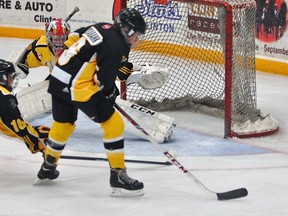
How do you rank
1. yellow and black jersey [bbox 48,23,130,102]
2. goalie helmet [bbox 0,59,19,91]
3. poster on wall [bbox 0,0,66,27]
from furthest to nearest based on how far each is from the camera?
poster on wall [bbox 0,0,66,27] < goalie helmet [bbox 0,59,19,91] < yellow and black jersey [bbox 48,23,130,102]

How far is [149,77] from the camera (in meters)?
5.90

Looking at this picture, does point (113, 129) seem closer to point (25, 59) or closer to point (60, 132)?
point (60, 132)

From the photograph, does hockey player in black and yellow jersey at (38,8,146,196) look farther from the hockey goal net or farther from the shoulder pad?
the hockey goal net

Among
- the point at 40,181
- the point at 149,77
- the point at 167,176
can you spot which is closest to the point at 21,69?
the point at 149,77

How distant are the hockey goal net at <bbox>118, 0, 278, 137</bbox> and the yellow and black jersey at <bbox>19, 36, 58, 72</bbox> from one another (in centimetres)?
105

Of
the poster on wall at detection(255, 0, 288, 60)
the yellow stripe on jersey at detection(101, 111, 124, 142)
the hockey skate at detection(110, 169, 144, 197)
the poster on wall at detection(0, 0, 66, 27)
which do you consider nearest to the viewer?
the yellow stripe on jersey at detection(101, 111, 124, 142)

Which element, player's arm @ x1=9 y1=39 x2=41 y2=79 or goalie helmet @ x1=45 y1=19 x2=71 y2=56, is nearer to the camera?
goalie helmet @ x1=45 y1=19 x2=71 y2=56

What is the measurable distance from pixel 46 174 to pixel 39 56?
1.38 meters

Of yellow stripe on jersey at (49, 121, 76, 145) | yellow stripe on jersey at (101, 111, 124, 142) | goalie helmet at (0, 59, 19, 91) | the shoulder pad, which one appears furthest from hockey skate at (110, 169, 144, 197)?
goalie helmet at (0, 59, 19, 91)

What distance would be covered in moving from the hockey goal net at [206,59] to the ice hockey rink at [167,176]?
0.17 m

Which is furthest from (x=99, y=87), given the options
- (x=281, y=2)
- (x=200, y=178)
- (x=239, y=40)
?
(x=281, y=2)

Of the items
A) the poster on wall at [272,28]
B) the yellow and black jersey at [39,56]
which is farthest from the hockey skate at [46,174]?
the poster on wall at [272,28]

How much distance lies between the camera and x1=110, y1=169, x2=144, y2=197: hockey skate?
4.53 m

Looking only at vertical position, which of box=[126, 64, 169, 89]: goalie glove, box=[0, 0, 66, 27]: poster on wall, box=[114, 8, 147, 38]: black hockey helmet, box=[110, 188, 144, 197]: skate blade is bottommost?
box=[0, 0, 66, 27]: poster on wall
